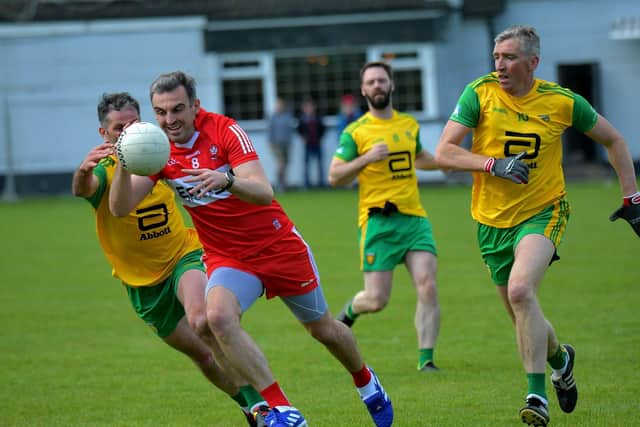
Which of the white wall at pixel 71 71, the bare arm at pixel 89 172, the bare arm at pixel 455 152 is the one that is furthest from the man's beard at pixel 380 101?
the white wall at pixel 71 71

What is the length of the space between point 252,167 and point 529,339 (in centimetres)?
208

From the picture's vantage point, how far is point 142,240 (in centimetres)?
773

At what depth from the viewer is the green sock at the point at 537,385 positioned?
274 inches

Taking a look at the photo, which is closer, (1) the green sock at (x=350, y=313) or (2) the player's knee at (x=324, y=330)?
(2) the player's knee at (x=324, y=330)

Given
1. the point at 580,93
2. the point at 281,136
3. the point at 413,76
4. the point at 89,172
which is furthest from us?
the point at 580,93

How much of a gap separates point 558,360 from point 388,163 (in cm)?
311

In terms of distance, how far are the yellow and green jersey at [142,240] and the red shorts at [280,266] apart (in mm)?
774

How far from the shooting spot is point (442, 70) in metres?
33.5

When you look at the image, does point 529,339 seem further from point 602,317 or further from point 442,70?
point 442,70

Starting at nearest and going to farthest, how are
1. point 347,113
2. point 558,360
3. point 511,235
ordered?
point 511,235, point 558,360, point 347,113

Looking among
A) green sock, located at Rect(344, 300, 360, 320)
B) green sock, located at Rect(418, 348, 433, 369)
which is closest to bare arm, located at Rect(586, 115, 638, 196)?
green sock, located at Rect(418, 348, 433, 369)

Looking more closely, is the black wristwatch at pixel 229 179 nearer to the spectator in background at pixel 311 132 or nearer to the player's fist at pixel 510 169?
the player's fist at pixel 510 169

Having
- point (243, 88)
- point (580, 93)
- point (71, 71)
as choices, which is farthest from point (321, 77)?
point (580, 93)

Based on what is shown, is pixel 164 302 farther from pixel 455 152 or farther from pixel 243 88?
pixel 243 88
